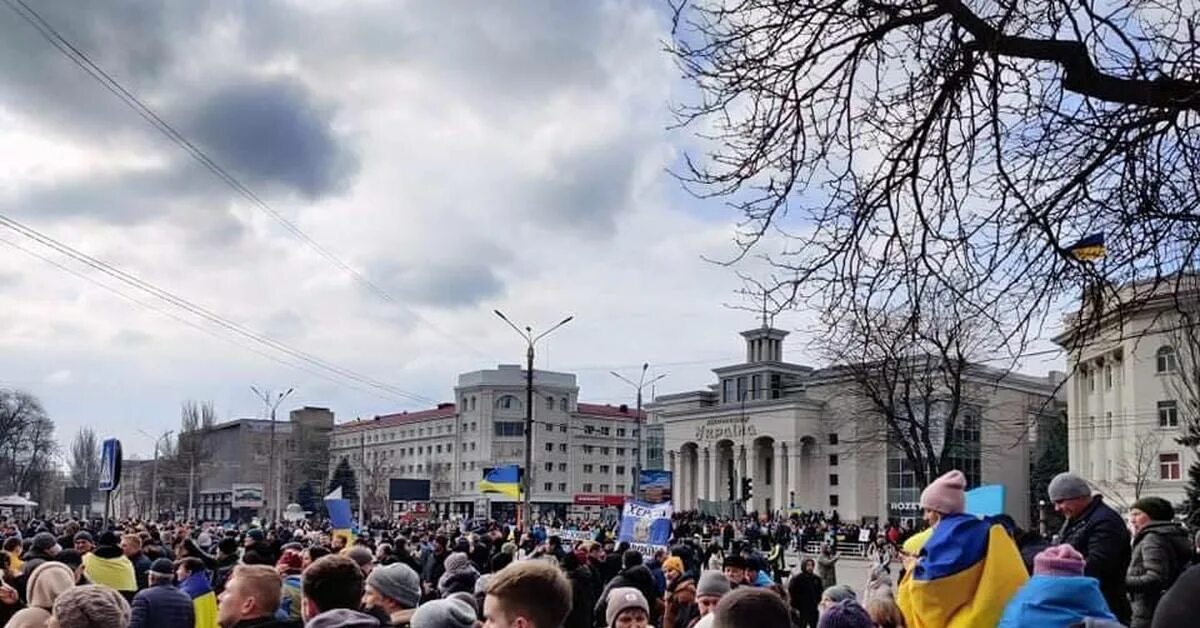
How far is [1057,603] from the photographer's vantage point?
15.0ft

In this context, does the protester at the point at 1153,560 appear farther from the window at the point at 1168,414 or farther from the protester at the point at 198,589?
the window at the point at 1168,414

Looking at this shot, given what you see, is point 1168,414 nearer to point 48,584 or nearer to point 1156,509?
point 1156,509

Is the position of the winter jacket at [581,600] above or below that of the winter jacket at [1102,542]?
below

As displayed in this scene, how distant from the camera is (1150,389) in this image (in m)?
64.9

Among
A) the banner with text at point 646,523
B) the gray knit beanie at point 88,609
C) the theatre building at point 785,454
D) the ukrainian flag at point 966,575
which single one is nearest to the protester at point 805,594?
the banner with text at point 646,523

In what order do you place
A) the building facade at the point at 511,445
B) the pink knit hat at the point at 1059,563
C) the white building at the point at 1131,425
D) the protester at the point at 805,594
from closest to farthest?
the pink knit hat at the point at 1059,563 → the protester at the point at 805,594 → the white building at the point at 1131,425 → the building facade at the point at 511,445

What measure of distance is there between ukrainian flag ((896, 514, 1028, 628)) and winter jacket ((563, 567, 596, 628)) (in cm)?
567

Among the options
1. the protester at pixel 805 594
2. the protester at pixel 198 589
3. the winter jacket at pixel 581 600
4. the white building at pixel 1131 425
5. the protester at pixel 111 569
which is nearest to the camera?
the protester at pixel 198 589

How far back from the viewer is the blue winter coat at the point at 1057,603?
456 cm

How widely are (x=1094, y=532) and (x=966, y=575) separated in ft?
8.91

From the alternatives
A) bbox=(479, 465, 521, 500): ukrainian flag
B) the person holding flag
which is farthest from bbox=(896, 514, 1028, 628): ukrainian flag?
bbox=(479, 465, 521, 500): ukrainian flag

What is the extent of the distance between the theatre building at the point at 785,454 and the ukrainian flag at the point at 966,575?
85951mm

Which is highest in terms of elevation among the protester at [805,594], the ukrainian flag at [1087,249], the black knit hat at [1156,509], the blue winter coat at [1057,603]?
the ukrainian flag at [1087,249]

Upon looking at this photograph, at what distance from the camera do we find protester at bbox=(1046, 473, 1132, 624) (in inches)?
294
